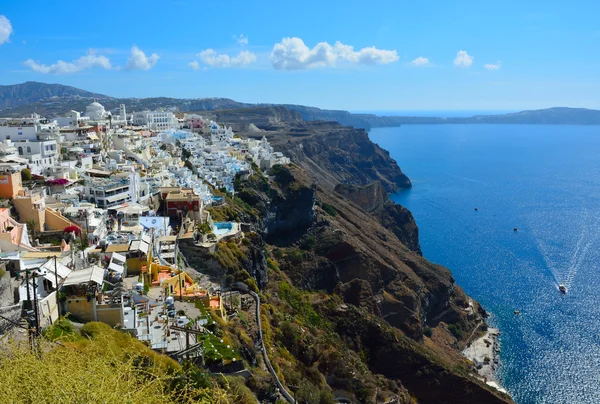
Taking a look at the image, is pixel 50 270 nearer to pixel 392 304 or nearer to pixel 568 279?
→ pixel 392 304

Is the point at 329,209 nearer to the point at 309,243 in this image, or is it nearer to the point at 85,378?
the point at 309,243

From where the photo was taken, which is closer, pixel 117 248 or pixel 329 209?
Answer: pixel 117 248

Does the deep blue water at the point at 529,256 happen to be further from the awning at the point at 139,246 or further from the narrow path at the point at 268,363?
the awning at the point at 139,246

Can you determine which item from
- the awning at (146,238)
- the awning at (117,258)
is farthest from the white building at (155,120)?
the awning at (117,258)

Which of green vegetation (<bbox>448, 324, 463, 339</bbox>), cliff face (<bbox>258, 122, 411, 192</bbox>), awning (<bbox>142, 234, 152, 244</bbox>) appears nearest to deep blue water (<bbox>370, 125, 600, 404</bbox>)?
green vegetation (<bbox>448, 324, 463, 339</bbox>)

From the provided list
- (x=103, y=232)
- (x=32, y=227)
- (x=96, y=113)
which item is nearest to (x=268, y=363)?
(x=103, y=232)

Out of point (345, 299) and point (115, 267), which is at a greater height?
point (115, 267)

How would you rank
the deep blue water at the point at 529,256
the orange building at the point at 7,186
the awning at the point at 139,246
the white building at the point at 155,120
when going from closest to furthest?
1. the awning at the point at 139,246
2. the orange building at the point at 7,186
3. the deep blue water at the point at 529,256
4. the white building at the point at 155,120
